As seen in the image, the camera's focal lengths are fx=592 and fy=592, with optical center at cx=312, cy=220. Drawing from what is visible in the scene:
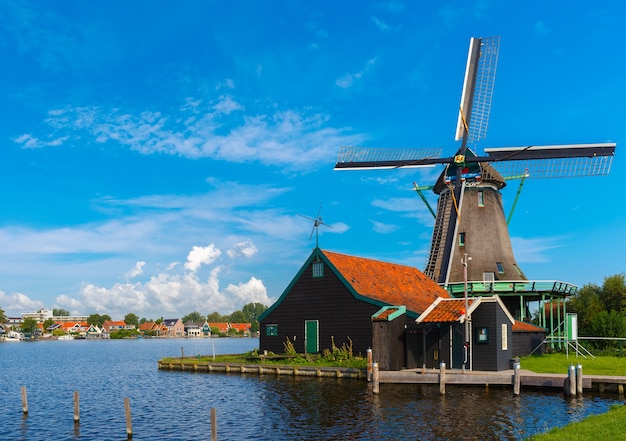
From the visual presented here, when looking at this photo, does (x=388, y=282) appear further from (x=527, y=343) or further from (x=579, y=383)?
(x=579, y=383)

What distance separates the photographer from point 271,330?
46.6 metres

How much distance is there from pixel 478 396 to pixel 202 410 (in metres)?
13.9

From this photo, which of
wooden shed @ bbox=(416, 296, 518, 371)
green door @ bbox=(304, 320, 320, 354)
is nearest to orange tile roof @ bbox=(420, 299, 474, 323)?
wooden shed @ bbox=(416, 296, 518, 371)

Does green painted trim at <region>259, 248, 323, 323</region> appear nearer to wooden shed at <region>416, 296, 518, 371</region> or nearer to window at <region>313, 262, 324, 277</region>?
window at <region>313, 262, 324, 277</region>

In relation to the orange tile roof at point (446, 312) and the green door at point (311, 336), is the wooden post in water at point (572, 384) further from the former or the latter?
the green door at point (311, 336)

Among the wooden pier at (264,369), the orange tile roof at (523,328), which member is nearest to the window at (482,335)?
the wooden pier at (264,369)

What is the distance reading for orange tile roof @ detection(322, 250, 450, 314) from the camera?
141 feet

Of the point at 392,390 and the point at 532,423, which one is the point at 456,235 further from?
the point at 532,423

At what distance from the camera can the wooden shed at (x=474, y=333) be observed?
37031mm

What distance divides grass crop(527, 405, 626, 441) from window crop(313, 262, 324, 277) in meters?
24.6

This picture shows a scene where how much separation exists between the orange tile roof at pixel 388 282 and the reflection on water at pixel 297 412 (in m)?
8.16

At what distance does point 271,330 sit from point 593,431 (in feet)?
101

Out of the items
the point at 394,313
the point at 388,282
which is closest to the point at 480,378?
the point at 394,313

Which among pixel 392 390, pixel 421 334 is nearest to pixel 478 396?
pixel 392 390
